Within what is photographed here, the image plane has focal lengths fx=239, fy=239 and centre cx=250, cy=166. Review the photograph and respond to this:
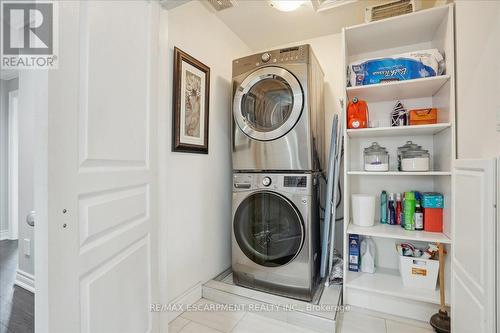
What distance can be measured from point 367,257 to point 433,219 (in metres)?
0.57

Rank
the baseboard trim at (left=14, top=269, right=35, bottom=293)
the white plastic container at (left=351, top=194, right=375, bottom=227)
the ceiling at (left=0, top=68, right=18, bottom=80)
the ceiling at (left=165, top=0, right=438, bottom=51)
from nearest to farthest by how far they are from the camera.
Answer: the white plastic container at (left=351, top=194, right=375, bottom=227) → the ceiling at (left=165, top=0, right=438, bottom=51) → the baseboard trim at (left=14, top=269, right=35, bottom=293) → the ceiling at (left=0, top=68, right=18, bottom=80)

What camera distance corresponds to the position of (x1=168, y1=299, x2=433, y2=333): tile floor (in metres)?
1.58

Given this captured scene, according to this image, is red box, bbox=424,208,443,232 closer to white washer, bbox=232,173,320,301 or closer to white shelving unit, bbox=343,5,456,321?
white shelving unit, bbox=343,5,456,321

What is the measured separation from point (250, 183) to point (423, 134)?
1466 mm

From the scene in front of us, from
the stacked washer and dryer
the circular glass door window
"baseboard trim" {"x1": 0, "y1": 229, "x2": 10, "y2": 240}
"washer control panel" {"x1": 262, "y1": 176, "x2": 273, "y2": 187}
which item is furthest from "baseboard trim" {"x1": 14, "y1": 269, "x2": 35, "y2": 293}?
the circular glass door window

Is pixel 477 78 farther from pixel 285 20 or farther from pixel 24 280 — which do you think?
pixel 24 280

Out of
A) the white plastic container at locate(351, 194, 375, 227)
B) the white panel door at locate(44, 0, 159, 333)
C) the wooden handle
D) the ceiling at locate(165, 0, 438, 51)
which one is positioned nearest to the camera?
the white panel door at locate(44, 0, 159, 333)

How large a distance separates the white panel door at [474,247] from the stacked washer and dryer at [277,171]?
80 centimetres

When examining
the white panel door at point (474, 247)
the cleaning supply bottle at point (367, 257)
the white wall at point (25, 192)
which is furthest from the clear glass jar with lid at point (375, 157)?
the white wall at point (25, 192)

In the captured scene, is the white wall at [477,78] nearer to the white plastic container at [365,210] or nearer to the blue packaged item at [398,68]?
the blue packaged item at [398,68]

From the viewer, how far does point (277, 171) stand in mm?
1829

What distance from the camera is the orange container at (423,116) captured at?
1.77 meters

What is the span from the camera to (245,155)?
76.3 inches

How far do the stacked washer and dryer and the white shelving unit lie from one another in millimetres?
311
